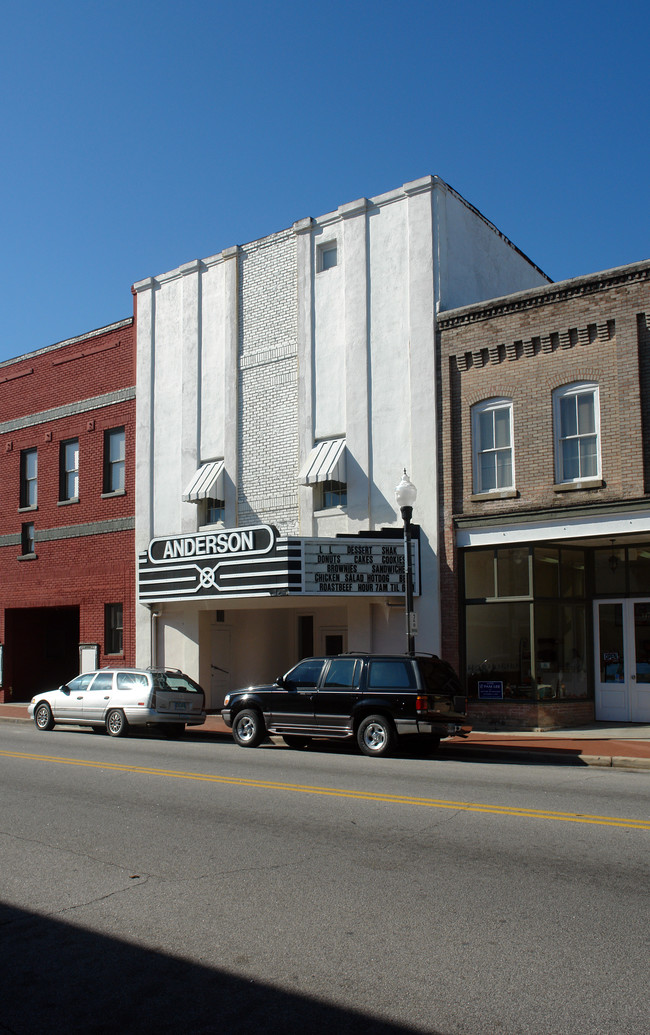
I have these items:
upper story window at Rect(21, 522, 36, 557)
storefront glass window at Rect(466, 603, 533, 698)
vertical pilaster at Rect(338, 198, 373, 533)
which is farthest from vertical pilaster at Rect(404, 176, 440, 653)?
upper story window at Rect(21, 522, 36, 557)

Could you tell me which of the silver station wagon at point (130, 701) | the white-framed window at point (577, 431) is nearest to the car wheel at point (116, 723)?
the silver station wagon at point (130, 701)

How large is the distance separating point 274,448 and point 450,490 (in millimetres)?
5186

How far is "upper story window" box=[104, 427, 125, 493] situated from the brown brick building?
1076cm

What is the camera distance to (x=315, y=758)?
14711 mm

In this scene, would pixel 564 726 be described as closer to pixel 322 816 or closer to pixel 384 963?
pixel 322 816

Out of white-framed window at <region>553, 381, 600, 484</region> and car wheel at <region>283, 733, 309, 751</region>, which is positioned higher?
white-framed window at <region>553, 381, 600, 484</region>

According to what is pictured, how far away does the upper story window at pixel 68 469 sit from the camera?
91.4ft

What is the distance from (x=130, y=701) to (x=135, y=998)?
47.2 feet

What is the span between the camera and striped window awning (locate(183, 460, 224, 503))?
23344mm

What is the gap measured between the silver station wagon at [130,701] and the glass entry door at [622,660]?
836cm

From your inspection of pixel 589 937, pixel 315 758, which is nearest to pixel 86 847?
pixel 589 937

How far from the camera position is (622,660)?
18797mm

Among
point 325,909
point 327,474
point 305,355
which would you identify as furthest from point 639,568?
point 325,909

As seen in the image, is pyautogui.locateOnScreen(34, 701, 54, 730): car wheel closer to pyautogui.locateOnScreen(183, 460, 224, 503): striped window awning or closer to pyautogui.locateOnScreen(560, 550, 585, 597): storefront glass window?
pyautogui.locateOnScreen(183, 460, 224, 503): striped window awning
